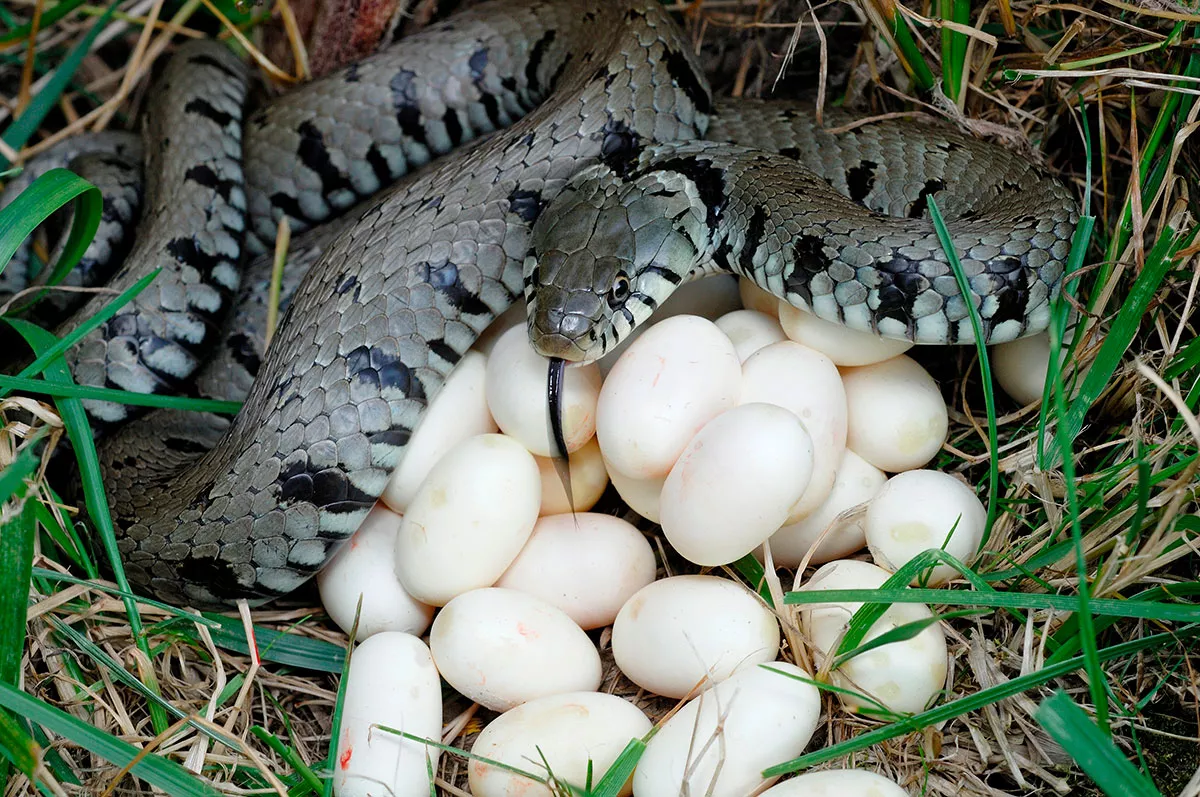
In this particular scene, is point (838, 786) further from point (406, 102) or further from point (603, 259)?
point (406, 102)

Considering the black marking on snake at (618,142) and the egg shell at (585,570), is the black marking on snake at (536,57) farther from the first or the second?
the egg shell at (585,570)

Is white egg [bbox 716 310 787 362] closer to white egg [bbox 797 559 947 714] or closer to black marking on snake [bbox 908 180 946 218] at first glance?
black marking on snake [bbox 908 180 946 218]

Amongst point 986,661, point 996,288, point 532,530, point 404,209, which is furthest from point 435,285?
point 986,661

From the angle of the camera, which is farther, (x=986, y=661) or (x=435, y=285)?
(x=435, y=285)

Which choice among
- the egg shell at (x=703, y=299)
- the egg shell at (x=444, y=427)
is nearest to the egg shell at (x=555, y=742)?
the egg shell at (x=444, y=427)

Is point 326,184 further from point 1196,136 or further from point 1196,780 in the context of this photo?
point 1196,780

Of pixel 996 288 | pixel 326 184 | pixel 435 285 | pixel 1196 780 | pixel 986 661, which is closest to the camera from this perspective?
pixel 1196 780

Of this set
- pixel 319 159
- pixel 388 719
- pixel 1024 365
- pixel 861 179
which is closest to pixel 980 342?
pixel 1024 365
